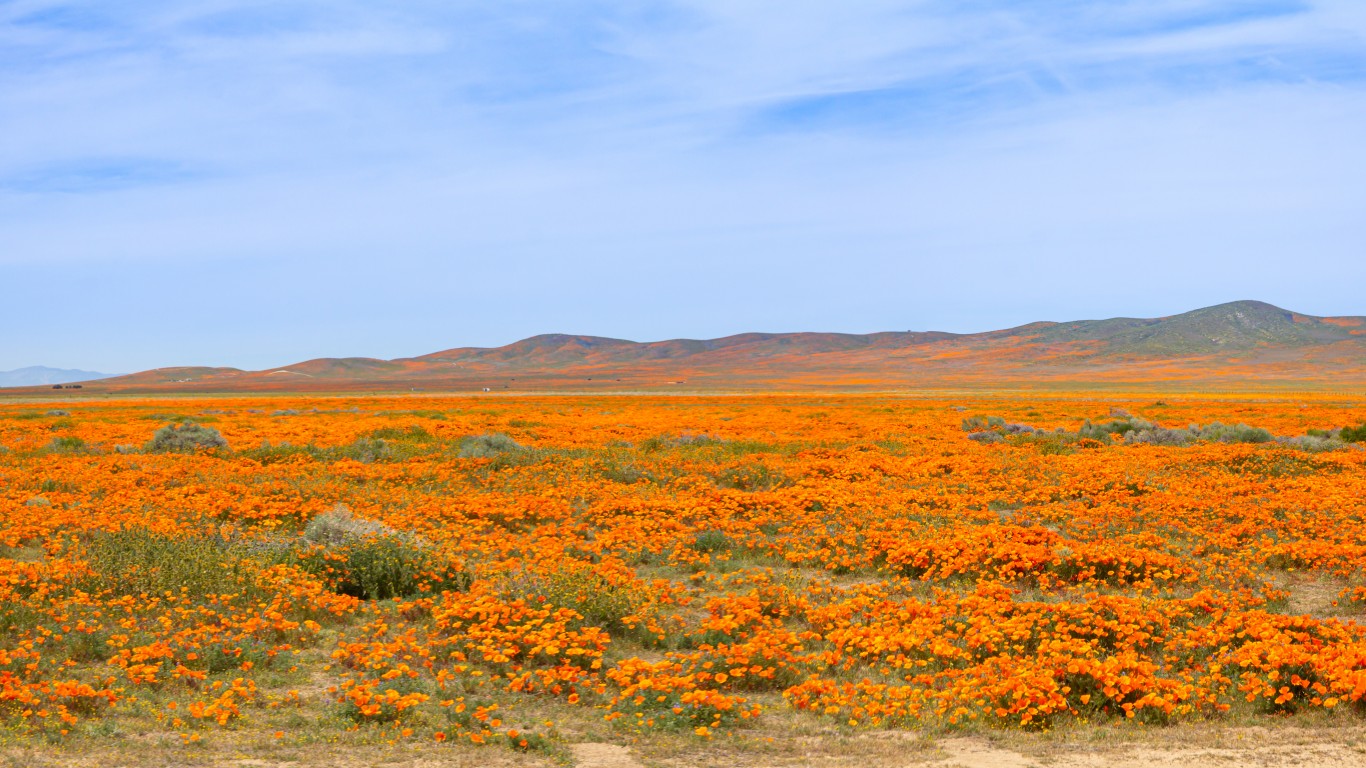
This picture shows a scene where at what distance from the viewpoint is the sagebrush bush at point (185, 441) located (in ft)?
85.3

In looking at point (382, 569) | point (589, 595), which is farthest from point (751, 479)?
point (589, 595)

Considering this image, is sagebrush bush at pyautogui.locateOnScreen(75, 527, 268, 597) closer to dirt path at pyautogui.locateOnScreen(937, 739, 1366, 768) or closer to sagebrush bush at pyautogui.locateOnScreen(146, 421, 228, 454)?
dirt path at pyautogui.locateOnScreen(937, 739, 1366, 768)

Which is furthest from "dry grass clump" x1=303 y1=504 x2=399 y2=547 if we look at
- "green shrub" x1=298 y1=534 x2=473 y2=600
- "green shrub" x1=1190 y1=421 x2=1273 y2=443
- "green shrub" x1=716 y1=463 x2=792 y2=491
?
"green shrub" x1=1190 y1=421 x2=1273 y2=443

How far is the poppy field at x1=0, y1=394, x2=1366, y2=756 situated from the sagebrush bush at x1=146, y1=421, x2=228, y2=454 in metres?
4.60

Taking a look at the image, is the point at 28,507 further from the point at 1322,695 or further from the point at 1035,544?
→ the point at 1322,695

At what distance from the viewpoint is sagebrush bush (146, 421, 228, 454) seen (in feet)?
85.3

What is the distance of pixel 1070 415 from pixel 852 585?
137 feet

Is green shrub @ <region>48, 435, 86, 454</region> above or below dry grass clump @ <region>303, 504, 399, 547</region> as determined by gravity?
above

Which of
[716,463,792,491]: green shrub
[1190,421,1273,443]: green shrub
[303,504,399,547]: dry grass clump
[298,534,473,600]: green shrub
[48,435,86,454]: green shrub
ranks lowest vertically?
[1190,421,1273,443]: green shrub

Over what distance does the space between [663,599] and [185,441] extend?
20984mm

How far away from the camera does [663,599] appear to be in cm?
1057

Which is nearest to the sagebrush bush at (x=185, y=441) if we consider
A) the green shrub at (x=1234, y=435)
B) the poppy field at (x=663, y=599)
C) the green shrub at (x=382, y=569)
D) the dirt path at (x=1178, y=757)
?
the poppy field at (x=663, y=599)

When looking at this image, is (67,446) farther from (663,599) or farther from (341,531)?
(663,599)

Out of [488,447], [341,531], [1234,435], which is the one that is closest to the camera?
[341,531]
